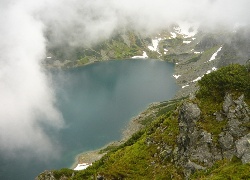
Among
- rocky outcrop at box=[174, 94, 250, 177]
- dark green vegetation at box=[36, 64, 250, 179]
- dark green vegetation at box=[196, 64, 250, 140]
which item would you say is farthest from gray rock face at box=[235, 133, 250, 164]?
dark green vegetation at box=[196, 64, 250, 140]

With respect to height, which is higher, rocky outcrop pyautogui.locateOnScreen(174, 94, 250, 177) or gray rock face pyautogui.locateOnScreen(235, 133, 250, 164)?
rocky outcrop pyautogui.locateOnScreen(174, 94, 250, 177)

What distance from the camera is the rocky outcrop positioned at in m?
46.1

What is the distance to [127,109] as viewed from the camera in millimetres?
189125

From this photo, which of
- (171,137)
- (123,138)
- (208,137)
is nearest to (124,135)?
(123,138)

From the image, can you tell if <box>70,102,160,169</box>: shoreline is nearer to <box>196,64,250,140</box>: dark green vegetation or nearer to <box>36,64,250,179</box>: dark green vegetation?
<box>36,64,250,179</box>: dark green vegetation

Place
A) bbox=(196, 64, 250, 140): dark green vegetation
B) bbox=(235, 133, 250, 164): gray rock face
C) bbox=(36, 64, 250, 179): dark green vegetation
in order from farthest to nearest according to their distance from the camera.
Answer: bbox=(196, 64, 250, 140): dark green vegetation → bbox=(36, 64, 250, 179): dark green vegetation → bbox=(235, 133, 250, 164): gray rock face

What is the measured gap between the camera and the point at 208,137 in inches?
1908

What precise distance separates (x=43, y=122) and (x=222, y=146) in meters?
143

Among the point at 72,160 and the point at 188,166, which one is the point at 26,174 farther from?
the point at 188,166

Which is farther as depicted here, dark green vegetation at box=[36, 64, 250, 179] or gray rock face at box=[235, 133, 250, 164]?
dark green vegetation at box=[36, 64, 250, 179]

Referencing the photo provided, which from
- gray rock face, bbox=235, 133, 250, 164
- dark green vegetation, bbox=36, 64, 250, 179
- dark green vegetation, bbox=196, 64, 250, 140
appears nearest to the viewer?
gray rock face, bbox=235, 133, 250, 164

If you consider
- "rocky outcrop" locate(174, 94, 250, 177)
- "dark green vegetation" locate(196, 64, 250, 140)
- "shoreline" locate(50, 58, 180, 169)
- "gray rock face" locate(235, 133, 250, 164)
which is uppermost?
"shoreline" locate(50, 58, 180, 169)

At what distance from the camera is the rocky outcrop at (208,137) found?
4606 cm

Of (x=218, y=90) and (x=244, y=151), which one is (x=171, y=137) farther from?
(x=244, y=151)
